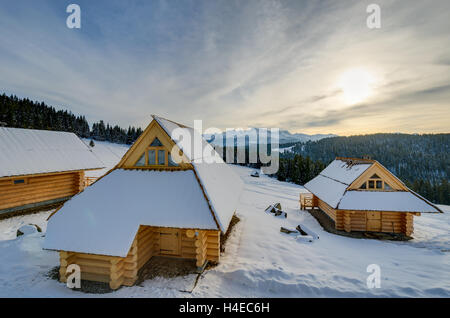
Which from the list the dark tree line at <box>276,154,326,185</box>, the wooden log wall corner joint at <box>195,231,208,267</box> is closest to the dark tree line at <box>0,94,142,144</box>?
the dark tree line at <box>276,154,326,185</box>

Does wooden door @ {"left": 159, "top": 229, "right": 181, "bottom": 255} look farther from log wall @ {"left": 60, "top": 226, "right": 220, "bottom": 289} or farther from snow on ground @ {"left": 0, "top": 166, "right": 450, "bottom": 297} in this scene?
snow on ground @ {"left": 0, "top": 166, "right": 450, "bottom": 297}

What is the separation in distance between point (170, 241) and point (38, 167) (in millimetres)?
13798

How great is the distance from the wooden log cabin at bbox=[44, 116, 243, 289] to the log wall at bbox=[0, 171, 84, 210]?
1040cm

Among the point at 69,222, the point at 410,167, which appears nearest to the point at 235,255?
the point at 69,222

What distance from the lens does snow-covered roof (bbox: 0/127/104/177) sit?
14.5 meters

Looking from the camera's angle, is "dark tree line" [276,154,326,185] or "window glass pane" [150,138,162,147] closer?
"window glass pane" [150,138,162,147]

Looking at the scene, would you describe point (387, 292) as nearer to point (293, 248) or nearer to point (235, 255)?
point (293, 248)

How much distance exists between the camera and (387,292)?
21.2 feet

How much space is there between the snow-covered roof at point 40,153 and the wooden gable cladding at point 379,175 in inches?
946

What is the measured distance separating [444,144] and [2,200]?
24681cm

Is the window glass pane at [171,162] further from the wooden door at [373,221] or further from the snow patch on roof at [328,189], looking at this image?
the wooden door at [373,221]

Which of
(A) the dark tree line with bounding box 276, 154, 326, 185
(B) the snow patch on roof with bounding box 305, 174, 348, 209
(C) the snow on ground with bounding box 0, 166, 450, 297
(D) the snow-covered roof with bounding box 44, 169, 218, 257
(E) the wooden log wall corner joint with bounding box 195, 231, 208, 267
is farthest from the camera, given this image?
(A) the dark tree line with bounding box 276, 154, 326, 185

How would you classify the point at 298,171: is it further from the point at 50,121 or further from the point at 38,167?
the point at 50,121

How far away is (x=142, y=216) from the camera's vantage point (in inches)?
A: 317
